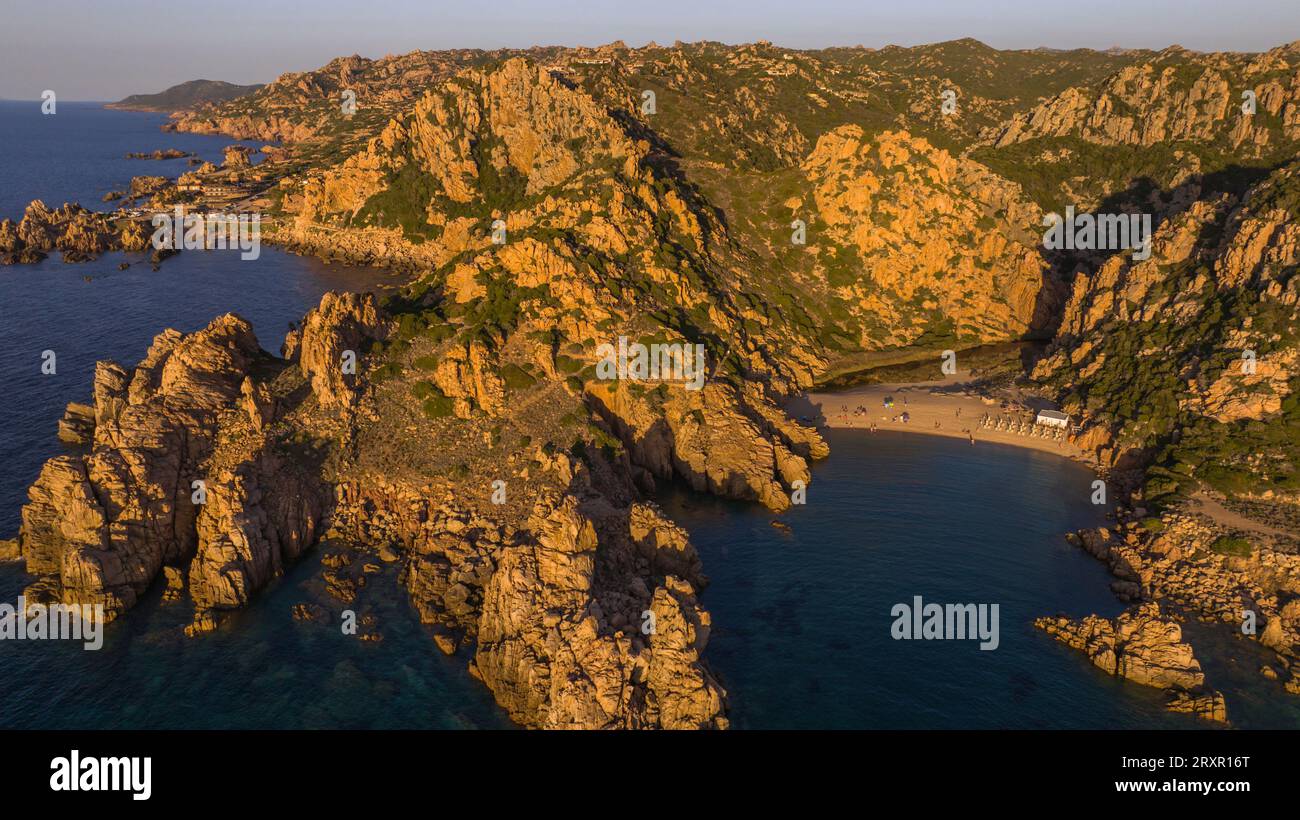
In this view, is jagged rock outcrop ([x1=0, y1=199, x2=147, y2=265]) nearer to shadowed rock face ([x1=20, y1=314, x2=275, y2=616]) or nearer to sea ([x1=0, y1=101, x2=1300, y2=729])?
sea ([x1=0, y1=101, x2=1300, y2=729])

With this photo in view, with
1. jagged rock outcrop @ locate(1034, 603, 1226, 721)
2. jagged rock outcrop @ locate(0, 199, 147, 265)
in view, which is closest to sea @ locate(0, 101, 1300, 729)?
jagged rock outcrop @ locate(1034, 603, 1226, 721)

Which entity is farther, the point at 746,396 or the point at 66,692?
the point at 746,396

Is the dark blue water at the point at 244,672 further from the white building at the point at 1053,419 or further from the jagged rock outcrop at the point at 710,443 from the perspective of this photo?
the white building at the point at 1053,419

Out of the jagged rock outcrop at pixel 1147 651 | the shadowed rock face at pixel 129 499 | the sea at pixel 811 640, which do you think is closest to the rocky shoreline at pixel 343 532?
the shadowed rock face at pixel 129 499

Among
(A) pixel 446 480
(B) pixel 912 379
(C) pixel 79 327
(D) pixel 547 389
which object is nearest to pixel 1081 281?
(B) pixel 912 379
